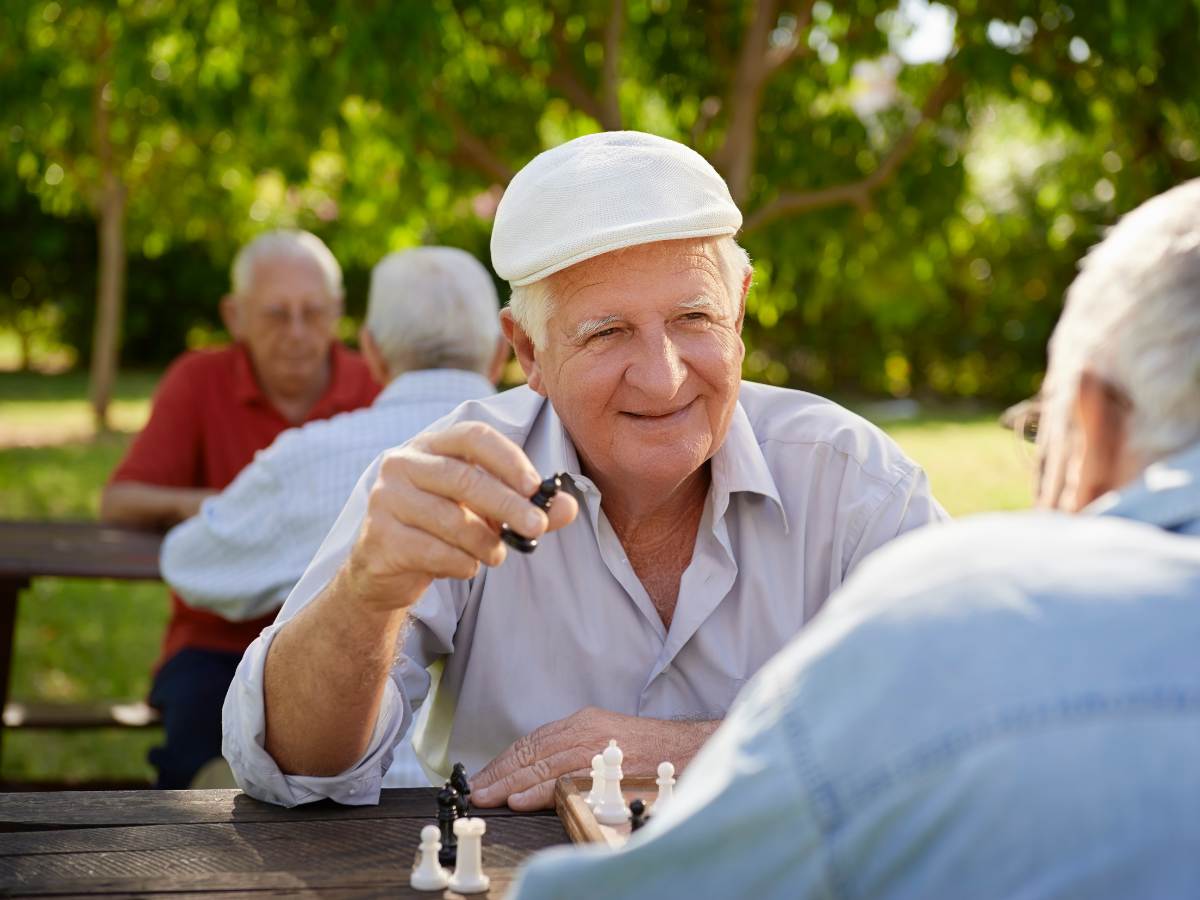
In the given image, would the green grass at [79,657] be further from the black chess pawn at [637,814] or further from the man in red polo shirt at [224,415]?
the black chess pawn at [637,814]

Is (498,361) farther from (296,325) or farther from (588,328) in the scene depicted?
(588,328)

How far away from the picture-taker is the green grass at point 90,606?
261 inches

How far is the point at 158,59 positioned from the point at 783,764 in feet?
23.3

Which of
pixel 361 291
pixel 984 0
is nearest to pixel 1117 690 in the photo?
pixel 984 0

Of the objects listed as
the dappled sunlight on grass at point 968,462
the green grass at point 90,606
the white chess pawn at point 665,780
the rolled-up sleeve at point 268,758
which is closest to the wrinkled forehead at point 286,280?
the green grass at point 90,606

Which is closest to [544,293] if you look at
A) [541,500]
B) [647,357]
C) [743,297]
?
[647,357]

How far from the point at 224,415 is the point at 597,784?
3802mm

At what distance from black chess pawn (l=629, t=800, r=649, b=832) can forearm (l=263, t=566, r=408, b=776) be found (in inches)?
18.6

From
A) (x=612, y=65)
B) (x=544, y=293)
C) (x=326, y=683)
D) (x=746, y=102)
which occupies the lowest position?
(x=326, y=683)

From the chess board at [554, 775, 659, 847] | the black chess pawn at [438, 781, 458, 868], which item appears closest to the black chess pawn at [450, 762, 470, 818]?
the black chess pawn at [438, 781, 458, 868]

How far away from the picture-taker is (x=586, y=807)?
77.7 inches

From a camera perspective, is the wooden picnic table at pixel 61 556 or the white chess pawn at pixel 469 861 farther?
the wooden picnic table at pixel 61 556

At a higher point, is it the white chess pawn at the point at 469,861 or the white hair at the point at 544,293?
the white hair at the point at 544,293

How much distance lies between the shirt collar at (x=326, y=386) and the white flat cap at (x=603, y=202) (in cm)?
325
